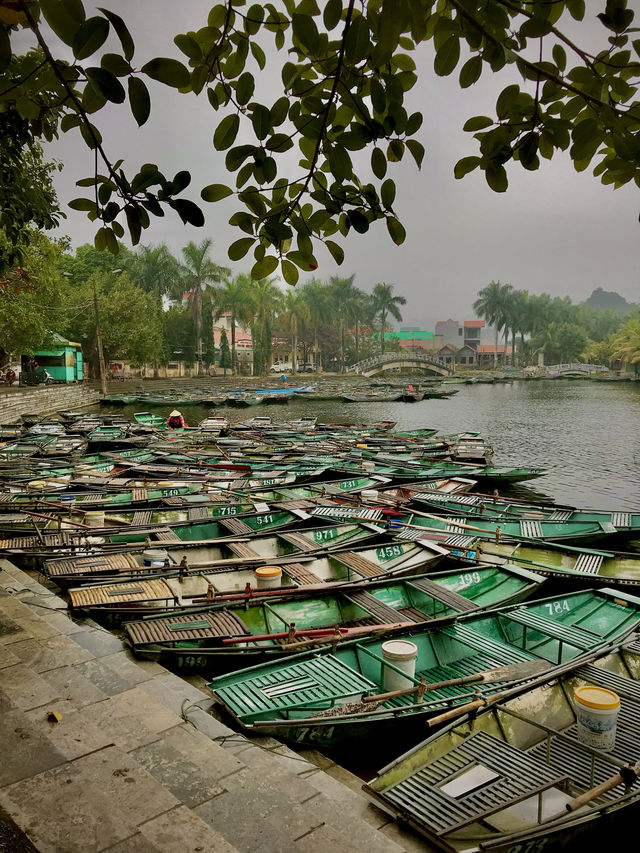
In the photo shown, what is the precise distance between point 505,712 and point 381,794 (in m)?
1.47

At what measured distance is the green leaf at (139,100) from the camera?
7.32 feet

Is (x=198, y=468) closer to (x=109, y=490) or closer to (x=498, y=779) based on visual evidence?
(x=109, y=490)

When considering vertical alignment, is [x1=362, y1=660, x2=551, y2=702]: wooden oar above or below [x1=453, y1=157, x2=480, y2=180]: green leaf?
below

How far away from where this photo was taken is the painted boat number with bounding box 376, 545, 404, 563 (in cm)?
972

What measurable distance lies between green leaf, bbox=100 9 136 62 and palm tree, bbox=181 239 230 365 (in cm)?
6244

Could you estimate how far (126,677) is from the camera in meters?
5.13

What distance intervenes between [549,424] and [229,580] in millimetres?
34137

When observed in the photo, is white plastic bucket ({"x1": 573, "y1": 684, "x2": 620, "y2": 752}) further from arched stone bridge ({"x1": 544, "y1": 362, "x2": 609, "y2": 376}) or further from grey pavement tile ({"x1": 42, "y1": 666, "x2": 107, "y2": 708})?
arched stone bridge ({"x1": 544, "y1": 362, "x2": 609, "y2": 376})

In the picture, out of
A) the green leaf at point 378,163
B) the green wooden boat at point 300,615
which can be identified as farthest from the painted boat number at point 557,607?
the green leaf at point 378,163

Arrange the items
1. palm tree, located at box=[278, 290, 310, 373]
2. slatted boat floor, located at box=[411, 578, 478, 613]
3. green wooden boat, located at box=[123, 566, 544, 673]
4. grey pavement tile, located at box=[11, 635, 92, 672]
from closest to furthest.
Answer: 1. grey pavement tile, located at box=[11, 635, 92, 672]
2. green wooden boat, located at box=[123, 566, 544, 673]
3. slatted boat floor, located at box=[411, 578, 478, 613]
4. palm tree, located at box=[278, 290, 310, 373]

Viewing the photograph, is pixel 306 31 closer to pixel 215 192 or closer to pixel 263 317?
pixel 215 192

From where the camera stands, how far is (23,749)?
131 inches

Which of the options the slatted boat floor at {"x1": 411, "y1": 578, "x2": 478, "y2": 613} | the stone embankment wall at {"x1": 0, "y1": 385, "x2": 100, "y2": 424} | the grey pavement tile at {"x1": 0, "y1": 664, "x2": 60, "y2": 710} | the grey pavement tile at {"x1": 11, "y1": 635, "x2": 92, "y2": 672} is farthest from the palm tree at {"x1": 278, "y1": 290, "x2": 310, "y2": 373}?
the grey pavement tile at {"x1": 0, "y1": 664, "x2": 60, "y2": 710}

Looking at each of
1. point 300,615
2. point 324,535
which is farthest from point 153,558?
point 324,535
